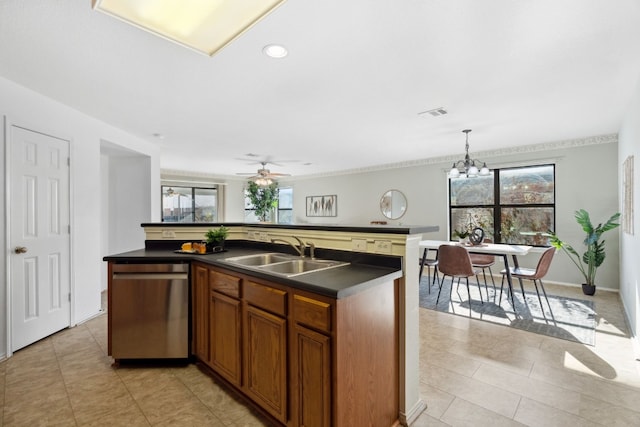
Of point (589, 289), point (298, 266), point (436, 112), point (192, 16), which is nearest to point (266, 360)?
point (298, 266)

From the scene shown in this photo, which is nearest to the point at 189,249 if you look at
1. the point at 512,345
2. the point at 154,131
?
the point at 154,131

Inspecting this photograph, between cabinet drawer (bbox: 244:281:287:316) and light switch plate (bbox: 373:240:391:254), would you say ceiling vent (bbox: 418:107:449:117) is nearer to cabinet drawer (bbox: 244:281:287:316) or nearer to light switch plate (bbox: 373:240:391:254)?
light switch plate (bbox: 373:240:391:254)

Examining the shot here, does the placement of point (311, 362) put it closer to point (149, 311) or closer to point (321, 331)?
point (321, 331)

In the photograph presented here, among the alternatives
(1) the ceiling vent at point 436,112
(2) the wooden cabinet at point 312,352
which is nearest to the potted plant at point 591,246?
(1) the ceiling vent at point 436,112

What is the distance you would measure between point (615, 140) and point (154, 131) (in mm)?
6696

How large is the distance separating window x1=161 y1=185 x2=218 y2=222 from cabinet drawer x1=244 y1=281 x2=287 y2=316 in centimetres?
690

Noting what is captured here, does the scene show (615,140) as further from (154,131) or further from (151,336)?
(154,131)

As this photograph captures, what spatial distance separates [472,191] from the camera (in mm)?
5891

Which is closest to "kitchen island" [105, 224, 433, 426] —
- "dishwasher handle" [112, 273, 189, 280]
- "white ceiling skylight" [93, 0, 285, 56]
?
"dishwasher handle" [112, 273, 189, 280]

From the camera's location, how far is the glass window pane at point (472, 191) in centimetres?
572

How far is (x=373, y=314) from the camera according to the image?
1578 mm

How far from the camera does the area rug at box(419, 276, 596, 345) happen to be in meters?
3.09

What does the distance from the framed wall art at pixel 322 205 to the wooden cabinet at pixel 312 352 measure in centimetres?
631

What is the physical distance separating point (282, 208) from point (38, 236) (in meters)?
6.94
